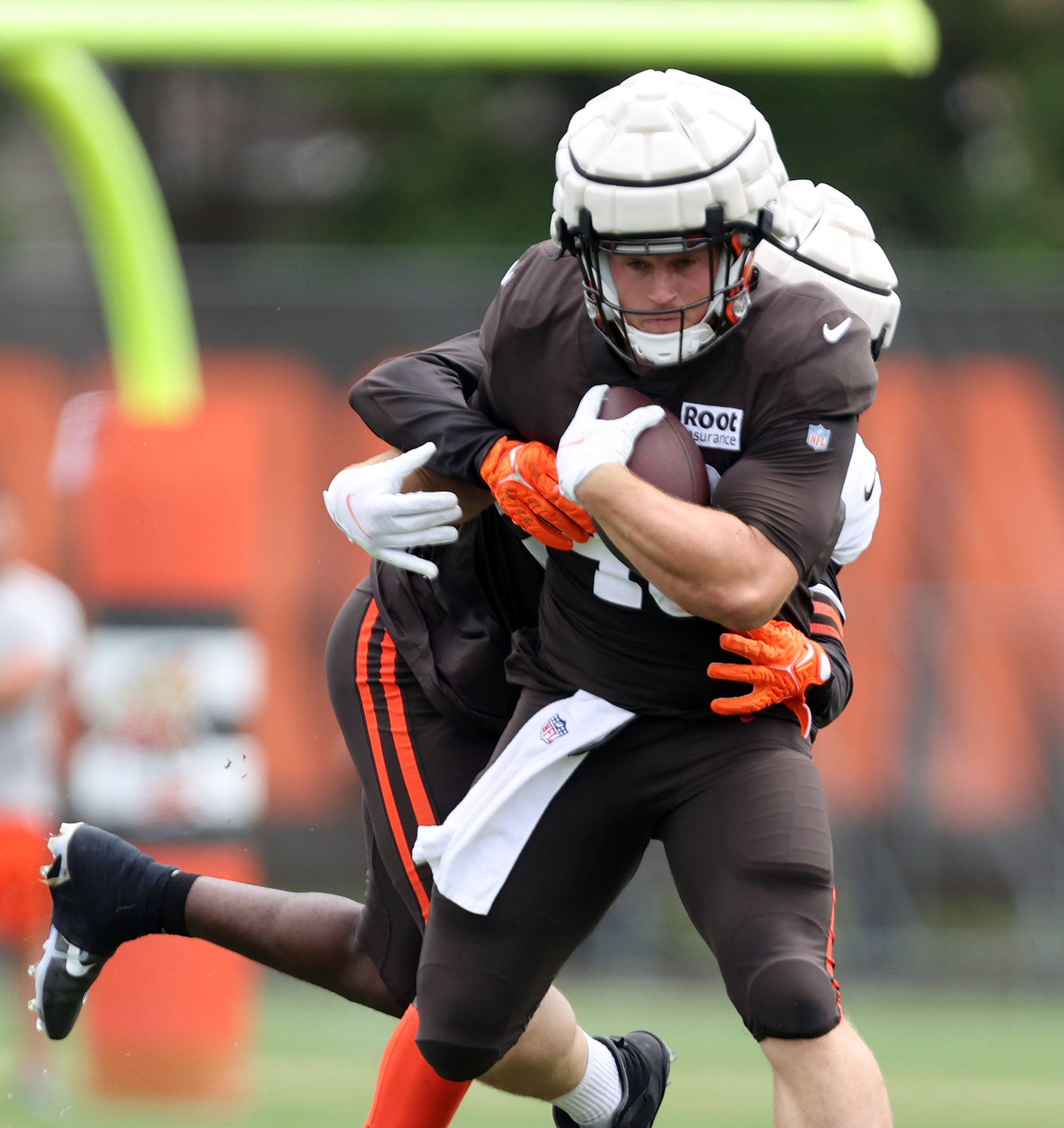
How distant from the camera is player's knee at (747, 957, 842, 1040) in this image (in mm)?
3027

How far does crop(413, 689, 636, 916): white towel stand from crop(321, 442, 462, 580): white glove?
349 millimetres

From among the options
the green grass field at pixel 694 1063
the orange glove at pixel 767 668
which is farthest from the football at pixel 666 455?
the green grass field at pixel 694 1063

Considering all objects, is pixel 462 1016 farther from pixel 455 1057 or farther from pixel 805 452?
pixel 805 452

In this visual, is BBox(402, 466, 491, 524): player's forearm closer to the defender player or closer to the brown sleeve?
the defender player

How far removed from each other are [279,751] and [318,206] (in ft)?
19.8

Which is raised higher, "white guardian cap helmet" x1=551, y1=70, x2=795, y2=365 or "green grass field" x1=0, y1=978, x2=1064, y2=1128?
"white guardian cap helmet" x1=551, y1=70, x2=795, y2=365

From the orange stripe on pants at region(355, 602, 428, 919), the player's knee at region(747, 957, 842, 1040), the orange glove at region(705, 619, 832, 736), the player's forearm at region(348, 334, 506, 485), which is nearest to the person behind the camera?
the player's knee at region(747, 957, 842, 1040)

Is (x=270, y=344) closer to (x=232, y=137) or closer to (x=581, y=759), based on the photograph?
(x=581, y=759)

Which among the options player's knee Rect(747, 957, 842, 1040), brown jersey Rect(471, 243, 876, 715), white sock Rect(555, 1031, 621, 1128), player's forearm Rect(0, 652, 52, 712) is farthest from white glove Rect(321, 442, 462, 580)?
player's forearm Rect(0, 652, 52, 712)

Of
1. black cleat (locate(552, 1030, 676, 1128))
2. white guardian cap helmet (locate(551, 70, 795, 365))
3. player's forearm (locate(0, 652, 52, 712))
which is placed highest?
white guardian cap helmet (locate(551, 70, 795, 365))

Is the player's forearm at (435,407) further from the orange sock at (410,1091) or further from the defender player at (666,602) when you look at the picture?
the orange sock at (410,1091)

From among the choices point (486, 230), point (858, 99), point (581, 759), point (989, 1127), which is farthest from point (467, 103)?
point (581, 759)

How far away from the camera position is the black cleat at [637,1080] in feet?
13.4

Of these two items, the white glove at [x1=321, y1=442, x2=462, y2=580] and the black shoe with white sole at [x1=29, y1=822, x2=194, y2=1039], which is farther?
the black shoe with white sole at [x1=29, y1=822, x2=194, y2=1039]
